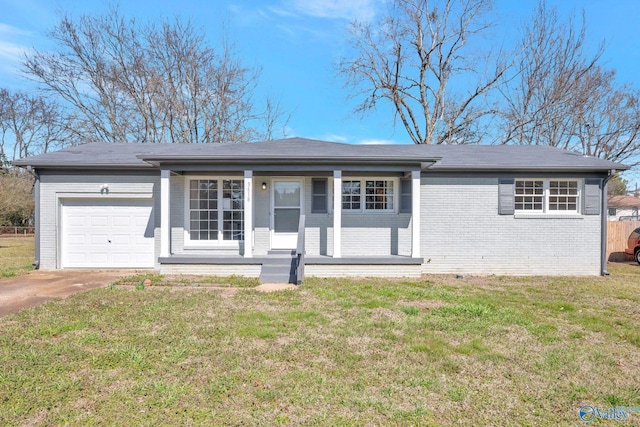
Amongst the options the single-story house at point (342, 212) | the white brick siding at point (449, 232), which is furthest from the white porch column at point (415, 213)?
the white brick siding at point (449, 232)

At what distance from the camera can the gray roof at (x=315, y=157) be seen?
27.2 feet

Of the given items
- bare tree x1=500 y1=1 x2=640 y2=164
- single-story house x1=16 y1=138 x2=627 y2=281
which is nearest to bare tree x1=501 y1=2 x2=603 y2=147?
bare tree x1=500 y1=1 x2=640 y2=164

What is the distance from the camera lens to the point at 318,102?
68.5 feet

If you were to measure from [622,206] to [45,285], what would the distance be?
1549 inches

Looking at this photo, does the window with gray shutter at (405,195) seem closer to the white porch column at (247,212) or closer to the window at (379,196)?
the window at (379,196)

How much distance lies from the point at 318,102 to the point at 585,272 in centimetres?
1624

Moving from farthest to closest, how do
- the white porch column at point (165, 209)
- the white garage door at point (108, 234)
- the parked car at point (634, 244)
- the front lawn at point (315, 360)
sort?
the parked car at point (634, 244) < the white garage door at point (108, 234) < the white porch column at point (165, 209) < the front lawn at point (315, 360)

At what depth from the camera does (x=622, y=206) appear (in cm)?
2916

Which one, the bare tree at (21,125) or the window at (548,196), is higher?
the bare tree at (21,125)

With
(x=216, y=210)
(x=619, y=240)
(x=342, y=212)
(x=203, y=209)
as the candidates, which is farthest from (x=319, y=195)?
(x=619, y=240)

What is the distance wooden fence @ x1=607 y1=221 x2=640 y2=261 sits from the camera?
13.2m

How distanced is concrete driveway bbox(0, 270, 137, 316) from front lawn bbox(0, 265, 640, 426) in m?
0.79

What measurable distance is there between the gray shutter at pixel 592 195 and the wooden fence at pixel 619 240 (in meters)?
5.55

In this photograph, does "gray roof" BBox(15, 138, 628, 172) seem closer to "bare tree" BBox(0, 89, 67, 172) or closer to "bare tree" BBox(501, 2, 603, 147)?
"bare tree" BBox(501, 2, 603, 147)
